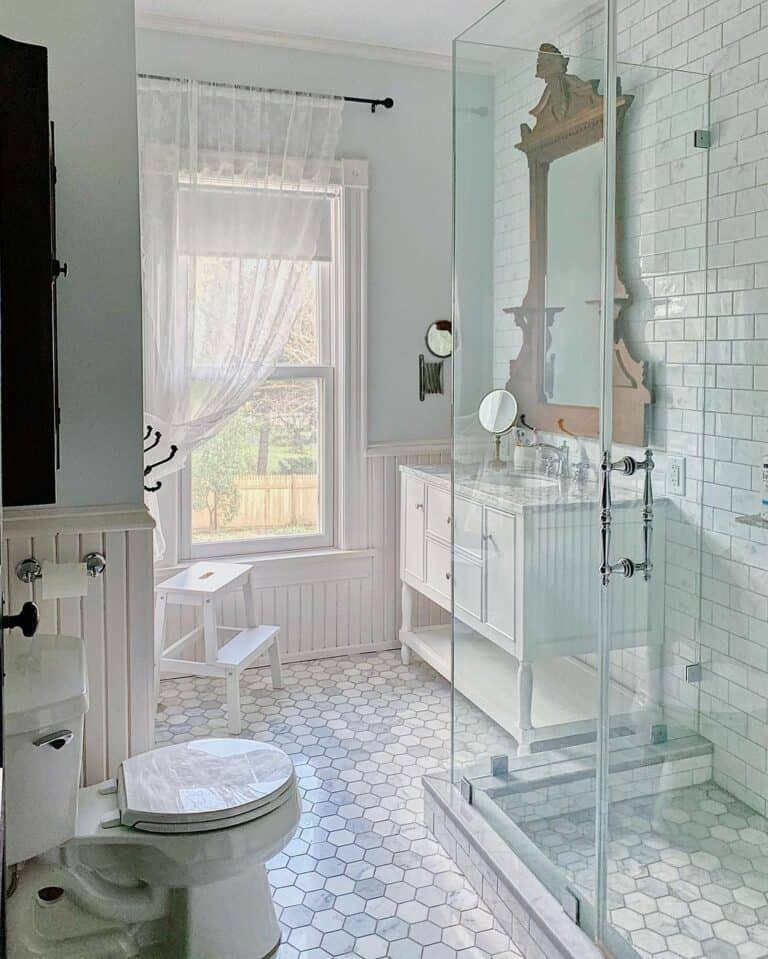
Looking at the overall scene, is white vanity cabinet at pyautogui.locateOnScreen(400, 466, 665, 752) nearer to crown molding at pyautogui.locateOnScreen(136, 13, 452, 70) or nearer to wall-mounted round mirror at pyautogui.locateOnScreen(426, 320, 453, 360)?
wall-mounted round mirror at pyautogui.locateOnScreen(426, 320, 453, 360)

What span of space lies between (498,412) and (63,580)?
3.79 feet

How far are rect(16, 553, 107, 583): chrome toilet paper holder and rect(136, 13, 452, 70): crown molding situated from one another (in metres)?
2.19

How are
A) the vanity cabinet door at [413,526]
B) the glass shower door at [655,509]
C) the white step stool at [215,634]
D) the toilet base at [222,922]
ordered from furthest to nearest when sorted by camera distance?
the vanity cabinet door at [413,526]
the white step stool at [215,634]
the toilet base at [222,922]
the glass shower door at [655,509]

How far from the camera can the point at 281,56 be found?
11.8ft

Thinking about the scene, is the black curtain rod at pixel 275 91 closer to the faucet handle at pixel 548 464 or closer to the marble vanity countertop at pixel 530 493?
the marble vanity countertop at pixel 530 493

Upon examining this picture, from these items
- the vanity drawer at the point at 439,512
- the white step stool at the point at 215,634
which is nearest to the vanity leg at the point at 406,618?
→ the vanity drawer at the point at 439,512

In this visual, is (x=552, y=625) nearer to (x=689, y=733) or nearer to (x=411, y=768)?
(x=689, y=733)

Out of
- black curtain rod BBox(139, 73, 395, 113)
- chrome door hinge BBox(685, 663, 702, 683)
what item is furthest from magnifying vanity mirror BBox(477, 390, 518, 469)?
black curtain rod BBox(139, 73, 395, 113)

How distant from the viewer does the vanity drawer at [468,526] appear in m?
2.45

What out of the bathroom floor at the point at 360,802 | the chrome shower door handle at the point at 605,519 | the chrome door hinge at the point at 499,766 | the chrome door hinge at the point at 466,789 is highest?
the chrome shower door handle at the point at 605,519

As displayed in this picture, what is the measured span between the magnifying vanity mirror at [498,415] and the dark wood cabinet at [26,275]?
1.10m

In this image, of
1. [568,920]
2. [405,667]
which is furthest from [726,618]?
[405,667]

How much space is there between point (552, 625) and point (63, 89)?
172 cm

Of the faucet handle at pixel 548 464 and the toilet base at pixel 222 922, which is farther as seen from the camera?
the faucet handle at pixel 548 464
